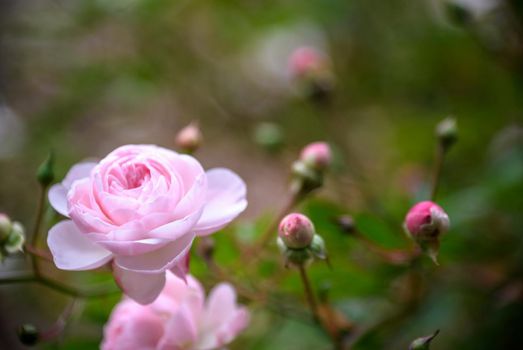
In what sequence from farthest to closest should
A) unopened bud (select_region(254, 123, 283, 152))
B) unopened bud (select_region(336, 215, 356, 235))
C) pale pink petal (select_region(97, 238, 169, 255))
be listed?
unopened bud (select_region(254, 123, 283, 152)) → unopened bud (select_region(336, 215, 356, 235)) → pale pink petal (select_region(97, 238, 169, 255))

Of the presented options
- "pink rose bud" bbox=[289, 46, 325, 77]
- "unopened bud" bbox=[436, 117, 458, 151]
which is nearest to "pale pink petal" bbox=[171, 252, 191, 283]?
"unopened bud" bbox=[436, 117, 458, 151]

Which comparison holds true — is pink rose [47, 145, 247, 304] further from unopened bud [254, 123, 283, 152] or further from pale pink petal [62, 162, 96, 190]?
unopened bud [254, 123, 283, 152]

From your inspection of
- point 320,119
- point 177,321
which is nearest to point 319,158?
point 177,321

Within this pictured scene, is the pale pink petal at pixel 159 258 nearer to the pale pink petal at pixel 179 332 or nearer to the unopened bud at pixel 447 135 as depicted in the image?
the pale pink petal at pixel 179 332

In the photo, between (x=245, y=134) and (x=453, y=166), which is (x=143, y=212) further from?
(x=245, y=134)

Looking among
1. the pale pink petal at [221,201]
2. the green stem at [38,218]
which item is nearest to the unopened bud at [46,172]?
the green stem at [38,218]

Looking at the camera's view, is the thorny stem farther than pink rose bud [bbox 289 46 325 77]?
No

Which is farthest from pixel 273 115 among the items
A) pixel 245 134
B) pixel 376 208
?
pixel 376 208
